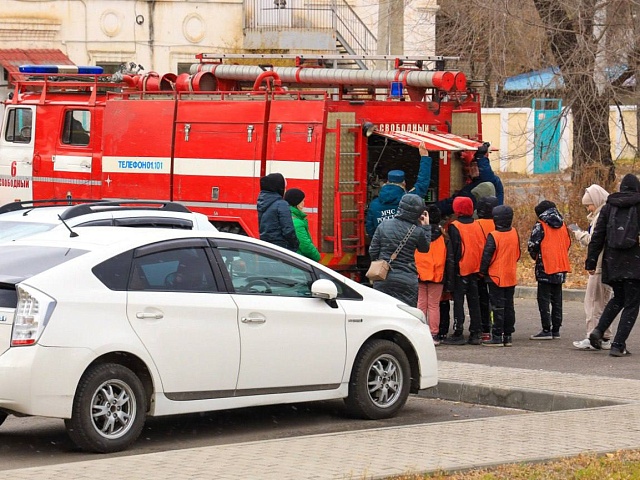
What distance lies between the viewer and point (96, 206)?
1088cm

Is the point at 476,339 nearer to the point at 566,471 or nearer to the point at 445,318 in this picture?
the point at 445,318

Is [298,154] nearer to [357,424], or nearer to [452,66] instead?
[357,424]

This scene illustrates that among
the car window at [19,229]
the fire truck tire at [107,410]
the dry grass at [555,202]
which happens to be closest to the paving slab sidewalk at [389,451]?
the fire truck tire at [107,410]

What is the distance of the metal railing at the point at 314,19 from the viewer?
3419 centimetres

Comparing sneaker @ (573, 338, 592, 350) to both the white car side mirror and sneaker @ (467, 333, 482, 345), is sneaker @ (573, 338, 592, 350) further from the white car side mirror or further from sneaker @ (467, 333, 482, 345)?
the white car side mirror

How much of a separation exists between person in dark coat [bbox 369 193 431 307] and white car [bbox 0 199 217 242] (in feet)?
5.97

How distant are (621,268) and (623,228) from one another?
403 millimetres

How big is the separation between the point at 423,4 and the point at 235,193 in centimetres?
1844

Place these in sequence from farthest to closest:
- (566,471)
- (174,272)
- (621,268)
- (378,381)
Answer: (621,268) < (378,381) < (174,272) < (566,471)

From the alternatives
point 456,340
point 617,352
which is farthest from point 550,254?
point 617,352

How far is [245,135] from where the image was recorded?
16297 mm

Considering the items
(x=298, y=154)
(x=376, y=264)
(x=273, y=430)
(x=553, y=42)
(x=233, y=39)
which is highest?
(x=233, y=39)

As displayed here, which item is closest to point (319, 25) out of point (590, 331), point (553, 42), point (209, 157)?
point (553, 42)

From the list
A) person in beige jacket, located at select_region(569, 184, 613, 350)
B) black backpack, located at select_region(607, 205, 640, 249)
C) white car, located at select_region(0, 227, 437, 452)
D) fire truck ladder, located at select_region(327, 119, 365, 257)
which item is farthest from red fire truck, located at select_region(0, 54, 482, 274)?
white car, located at select_region(0, 227, 437, 452)
